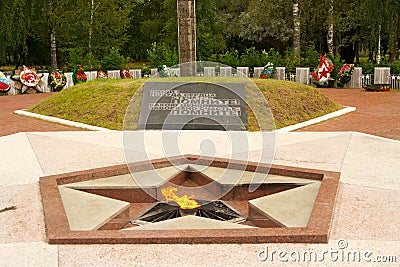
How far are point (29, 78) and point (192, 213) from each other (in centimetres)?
1608

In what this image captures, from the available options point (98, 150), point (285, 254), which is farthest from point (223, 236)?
point (98, 150)

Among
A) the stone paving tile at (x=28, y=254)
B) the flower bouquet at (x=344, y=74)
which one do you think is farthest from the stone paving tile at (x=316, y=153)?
the flower bouquet at (x=344, y=74)

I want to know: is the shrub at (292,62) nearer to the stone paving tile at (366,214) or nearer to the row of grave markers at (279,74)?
the row of grave markers at (279,74)

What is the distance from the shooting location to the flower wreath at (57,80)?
21156 millimetres

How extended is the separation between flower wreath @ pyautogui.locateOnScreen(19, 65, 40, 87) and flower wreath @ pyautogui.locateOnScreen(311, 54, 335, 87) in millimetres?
10698

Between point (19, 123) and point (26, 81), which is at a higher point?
point (26, 81)

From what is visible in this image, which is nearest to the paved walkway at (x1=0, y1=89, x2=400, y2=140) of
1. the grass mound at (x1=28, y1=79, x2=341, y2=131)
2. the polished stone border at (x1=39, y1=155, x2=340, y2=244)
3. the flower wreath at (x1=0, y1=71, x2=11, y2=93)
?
the grass mound at (x1=28, y1=79, x2=341, y2=131)

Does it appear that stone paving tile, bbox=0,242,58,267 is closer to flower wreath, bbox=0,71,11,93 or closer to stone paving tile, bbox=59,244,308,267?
stone paving tile, bbox=59,244,308,267

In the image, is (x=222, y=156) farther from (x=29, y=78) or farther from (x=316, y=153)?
(x=29, y=78)

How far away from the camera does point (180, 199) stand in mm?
6711

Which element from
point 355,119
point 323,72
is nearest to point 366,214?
point 355,119

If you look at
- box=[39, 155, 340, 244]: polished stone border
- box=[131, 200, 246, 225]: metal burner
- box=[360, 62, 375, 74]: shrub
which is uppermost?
box=[360, 62, 375, 74]: shrub

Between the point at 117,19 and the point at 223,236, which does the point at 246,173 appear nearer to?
the point at 223,236

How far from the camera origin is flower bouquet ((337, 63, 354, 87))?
2034cm
